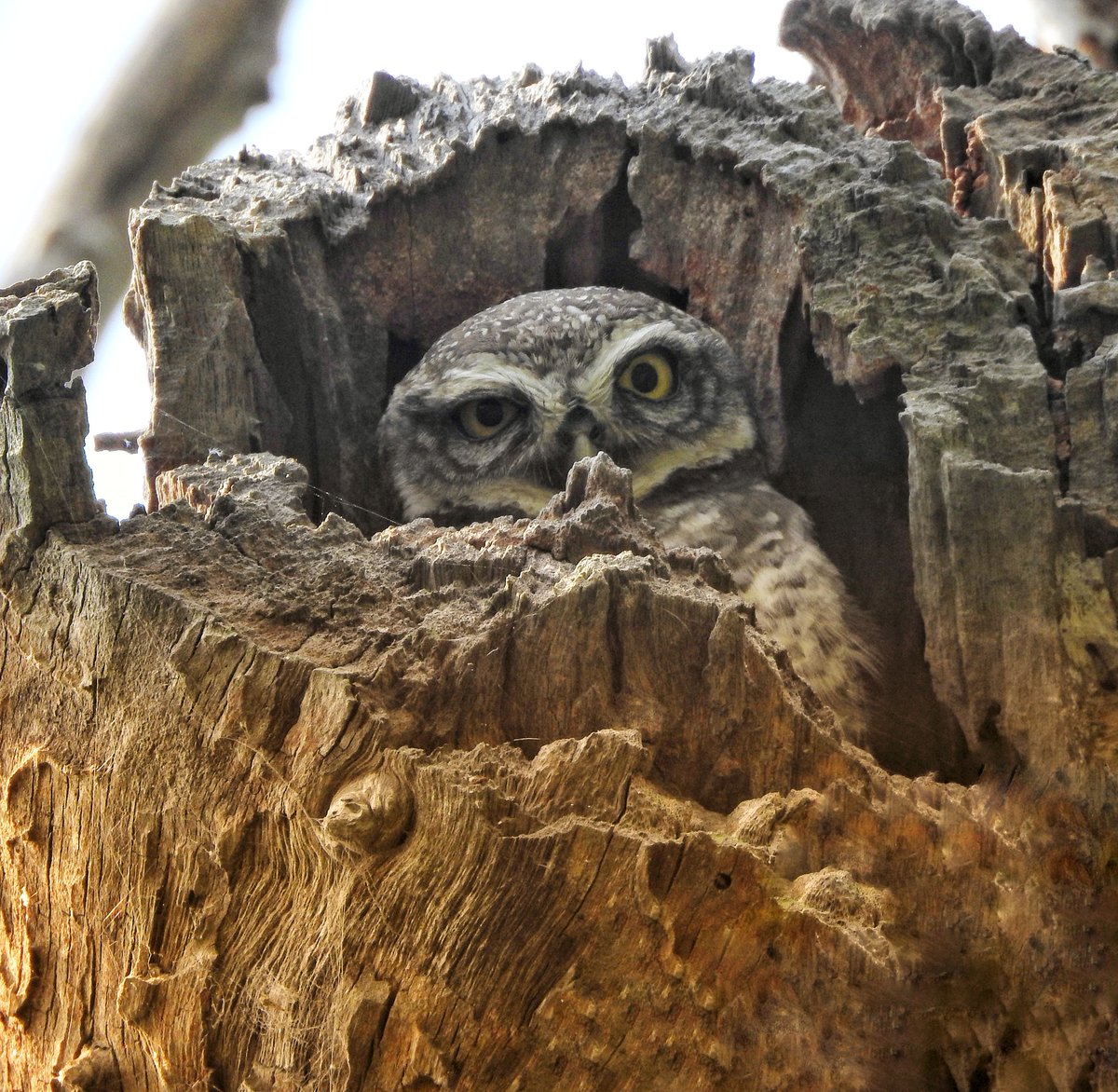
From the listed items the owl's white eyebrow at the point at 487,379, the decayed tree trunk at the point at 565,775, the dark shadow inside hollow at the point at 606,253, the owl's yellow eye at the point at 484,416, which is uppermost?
the dark shadow inside hollow at the point at 606,253

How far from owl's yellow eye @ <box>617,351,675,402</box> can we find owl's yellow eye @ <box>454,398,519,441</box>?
309mm

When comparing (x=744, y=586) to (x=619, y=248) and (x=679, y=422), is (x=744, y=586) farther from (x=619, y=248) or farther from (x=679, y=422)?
Result: (x=619, y=248)

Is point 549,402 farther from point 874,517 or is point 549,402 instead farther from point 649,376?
point 874,517

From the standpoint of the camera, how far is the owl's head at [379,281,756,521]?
3.12m

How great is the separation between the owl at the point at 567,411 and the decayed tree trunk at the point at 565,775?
0.74m

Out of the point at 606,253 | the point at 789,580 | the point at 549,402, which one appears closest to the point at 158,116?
the point at 549,402

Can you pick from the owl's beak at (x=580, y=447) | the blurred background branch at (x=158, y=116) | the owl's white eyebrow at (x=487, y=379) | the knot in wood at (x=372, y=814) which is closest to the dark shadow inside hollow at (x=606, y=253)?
the owl's white eyebrow at (x=487, y=379)

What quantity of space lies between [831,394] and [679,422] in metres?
0.45

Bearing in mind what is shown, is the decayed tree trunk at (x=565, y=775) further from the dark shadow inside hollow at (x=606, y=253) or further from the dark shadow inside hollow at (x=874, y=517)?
the dark shadow inside hollow at (x=606, y=253)

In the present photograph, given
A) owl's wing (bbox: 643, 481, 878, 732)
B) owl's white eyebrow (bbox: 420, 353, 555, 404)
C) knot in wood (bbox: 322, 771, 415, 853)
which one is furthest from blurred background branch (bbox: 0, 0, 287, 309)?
knot in wood (bbox: 322, 771, 415, 853)

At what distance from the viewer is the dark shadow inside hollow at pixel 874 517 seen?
2148 millimetres

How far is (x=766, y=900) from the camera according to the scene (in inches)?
56.8

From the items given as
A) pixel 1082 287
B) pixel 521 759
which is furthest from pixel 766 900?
pixel 1082 287

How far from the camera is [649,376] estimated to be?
3193mm
